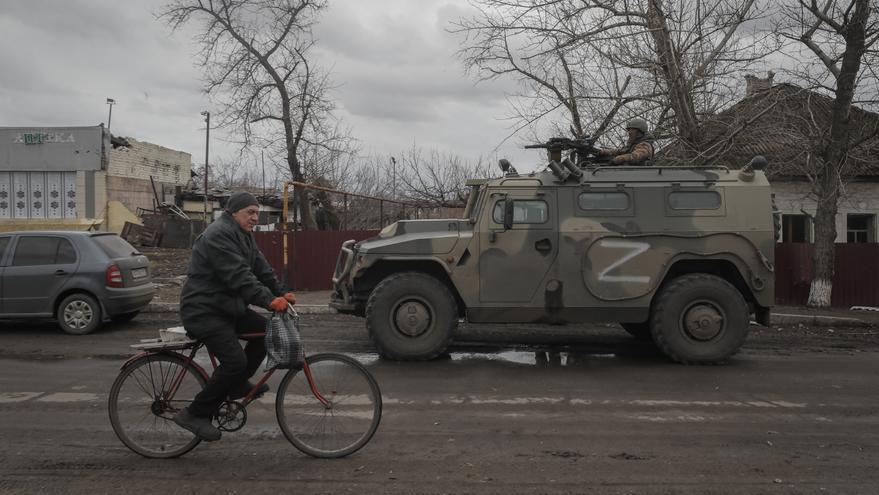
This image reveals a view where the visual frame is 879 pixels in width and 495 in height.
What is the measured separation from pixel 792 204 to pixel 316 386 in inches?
729

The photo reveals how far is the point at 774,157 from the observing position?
13891 mm

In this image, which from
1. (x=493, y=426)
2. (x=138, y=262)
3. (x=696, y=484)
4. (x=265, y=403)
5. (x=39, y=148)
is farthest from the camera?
(x=39, y=148)

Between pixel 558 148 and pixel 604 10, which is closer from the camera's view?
pixel 558 148

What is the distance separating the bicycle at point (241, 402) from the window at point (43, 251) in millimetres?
6506

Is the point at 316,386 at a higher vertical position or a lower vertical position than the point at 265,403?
higher

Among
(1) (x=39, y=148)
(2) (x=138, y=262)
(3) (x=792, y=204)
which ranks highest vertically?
(1) (x=39, y=148)

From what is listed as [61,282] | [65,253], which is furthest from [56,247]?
[61,282]

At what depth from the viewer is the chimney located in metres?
13.0

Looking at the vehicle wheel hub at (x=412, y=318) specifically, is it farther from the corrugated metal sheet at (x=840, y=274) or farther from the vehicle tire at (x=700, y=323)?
the corrugated metal sheet at (x=840, y=274)

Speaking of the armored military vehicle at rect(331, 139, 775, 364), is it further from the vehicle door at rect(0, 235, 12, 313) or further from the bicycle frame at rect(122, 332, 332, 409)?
the vehicle door at rect(0, 235, 12, 313)

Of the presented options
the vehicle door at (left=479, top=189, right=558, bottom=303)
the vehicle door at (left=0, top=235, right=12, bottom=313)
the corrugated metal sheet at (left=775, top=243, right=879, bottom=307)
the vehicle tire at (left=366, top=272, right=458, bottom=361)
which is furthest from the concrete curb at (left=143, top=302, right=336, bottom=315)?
the corrugated metal sheet at (left=775, top=243, right=879, bottom=307)

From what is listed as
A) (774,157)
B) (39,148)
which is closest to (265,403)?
(774,157)

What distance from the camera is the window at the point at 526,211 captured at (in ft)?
26.5

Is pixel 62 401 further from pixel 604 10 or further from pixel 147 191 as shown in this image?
pixel 147 191
